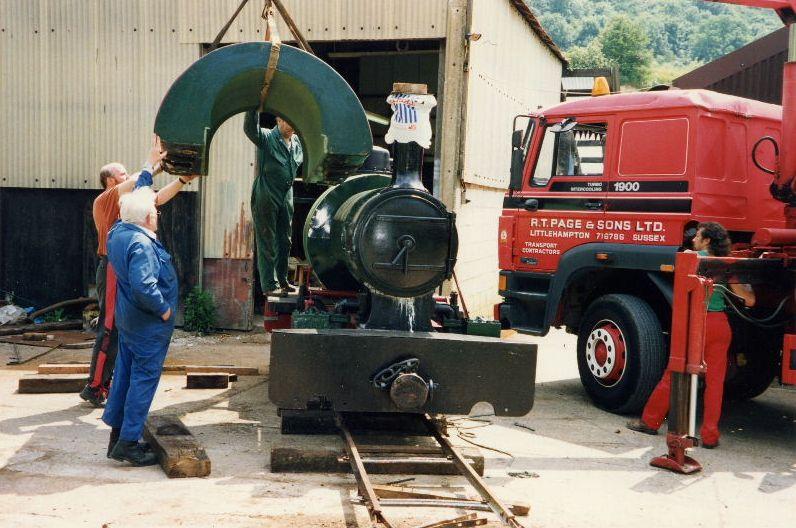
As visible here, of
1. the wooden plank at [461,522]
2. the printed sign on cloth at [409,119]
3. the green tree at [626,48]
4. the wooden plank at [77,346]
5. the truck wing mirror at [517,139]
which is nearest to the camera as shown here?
the wooden plank at [461,522]

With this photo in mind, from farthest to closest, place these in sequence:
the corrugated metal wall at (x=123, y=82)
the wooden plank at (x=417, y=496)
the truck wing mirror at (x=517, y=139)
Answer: the corrugated metal wall at (x=123, y=82) < the truck wing mirror at (x=517, y=139) < the wooden plank at (x=417, y=496)

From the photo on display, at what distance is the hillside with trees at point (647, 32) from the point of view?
7788cm

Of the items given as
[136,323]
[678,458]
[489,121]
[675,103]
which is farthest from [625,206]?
[489,121]

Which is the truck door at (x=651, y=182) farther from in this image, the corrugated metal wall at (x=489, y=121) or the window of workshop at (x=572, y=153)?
the corrugated metal wall at (x=489, y=121)

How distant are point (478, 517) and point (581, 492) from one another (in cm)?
122

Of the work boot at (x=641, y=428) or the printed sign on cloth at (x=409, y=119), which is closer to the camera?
the printed sign on cloth at (x=409, y=119)

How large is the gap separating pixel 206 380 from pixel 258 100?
8.94 ft

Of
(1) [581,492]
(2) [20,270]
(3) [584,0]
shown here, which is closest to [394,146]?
(1) [581,492]

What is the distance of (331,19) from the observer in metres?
11.2

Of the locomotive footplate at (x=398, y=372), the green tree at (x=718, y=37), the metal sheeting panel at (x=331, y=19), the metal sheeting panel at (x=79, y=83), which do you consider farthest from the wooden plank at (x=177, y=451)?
the green tree at (x=718, y=37)

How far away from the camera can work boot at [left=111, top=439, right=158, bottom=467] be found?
557 centimetres

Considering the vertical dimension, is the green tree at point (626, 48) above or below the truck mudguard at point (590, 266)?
above

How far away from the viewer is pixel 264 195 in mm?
8102

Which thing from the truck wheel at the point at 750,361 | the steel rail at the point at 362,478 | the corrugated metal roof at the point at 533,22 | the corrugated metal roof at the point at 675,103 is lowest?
the steel rail at the point at 362,478
